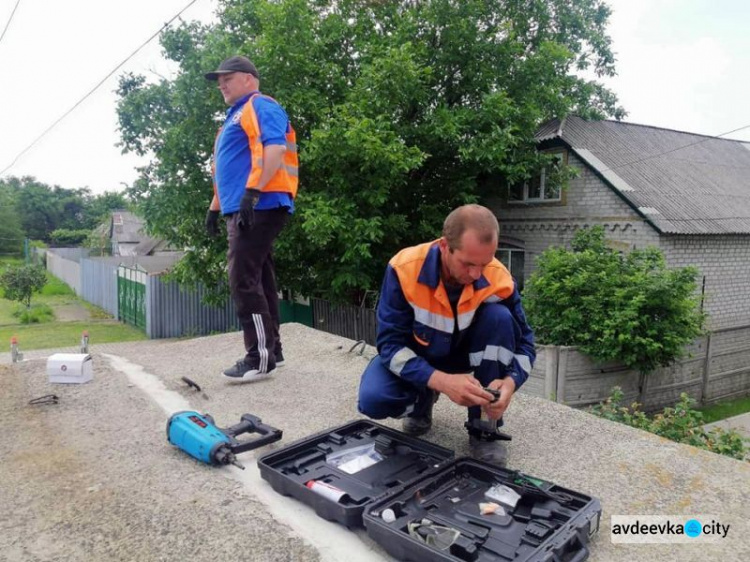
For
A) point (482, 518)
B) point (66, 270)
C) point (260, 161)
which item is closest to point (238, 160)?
point (260, 161)

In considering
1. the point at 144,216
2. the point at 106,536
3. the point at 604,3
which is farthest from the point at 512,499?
the point at 604,3

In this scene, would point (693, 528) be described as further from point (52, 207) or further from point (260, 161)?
point (52, 207)

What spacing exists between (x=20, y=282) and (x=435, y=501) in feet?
89.6

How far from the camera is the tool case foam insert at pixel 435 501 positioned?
1.90 m

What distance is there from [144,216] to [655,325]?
10230 millimetres

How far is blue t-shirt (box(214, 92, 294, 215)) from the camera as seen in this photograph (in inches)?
143

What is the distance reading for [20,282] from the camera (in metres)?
24.7

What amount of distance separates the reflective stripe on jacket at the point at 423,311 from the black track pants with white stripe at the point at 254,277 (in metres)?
1.36

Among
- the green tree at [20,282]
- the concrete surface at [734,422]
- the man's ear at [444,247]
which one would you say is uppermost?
the man's ear at [444,247]

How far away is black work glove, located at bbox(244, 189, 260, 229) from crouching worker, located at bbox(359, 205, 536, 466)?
4.00ft

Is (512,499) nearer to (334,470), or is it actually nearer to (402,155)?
(334,470)

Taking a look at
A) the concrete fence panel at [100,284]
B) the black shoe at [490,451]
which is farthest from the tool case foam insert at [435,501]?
the concrete fence panel at [100,284]

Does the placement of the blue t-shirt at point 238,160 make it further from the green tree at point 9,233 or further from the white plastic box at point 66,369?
the green tree at point 9,233

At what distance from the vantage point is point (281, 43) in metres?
10.8
